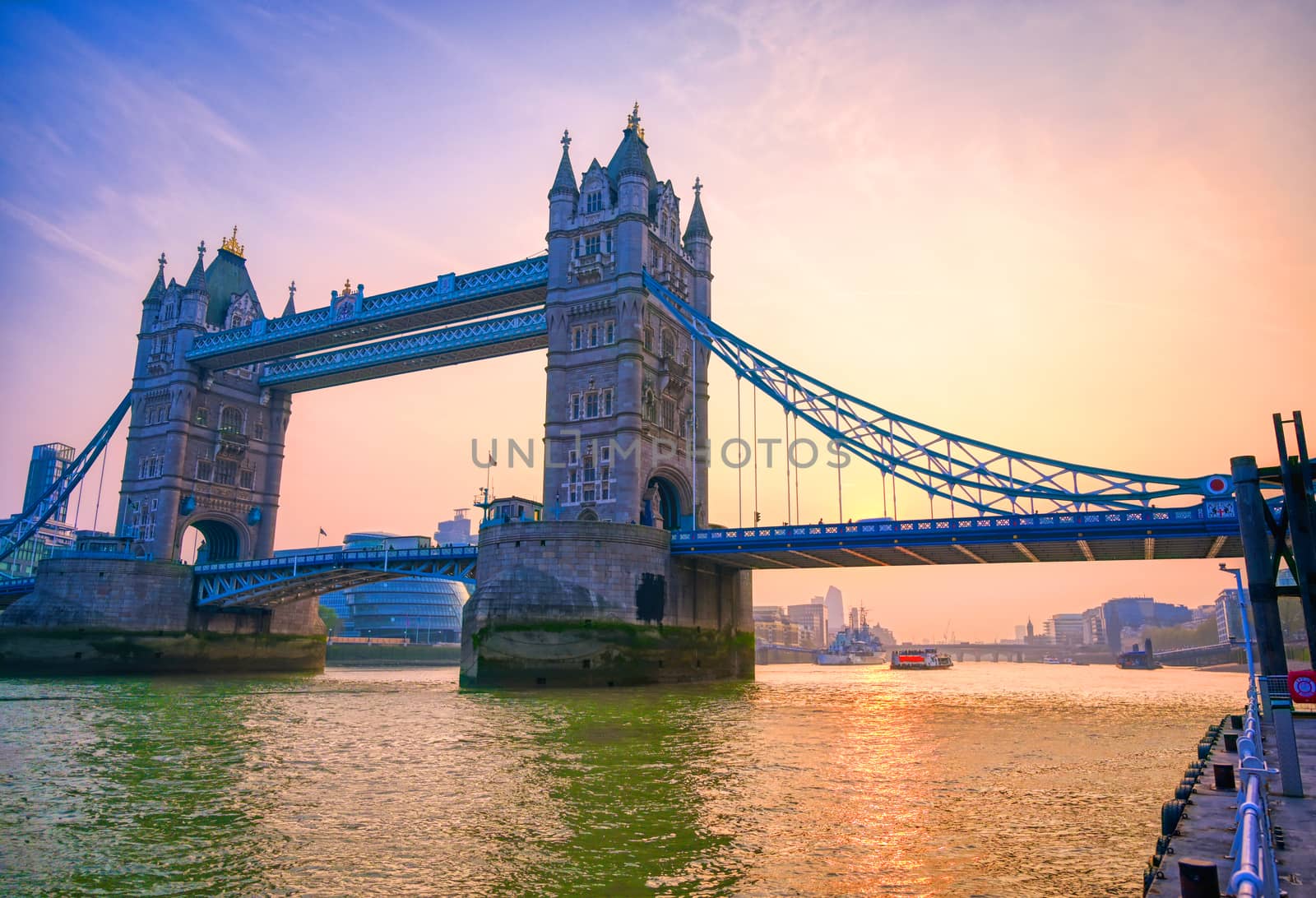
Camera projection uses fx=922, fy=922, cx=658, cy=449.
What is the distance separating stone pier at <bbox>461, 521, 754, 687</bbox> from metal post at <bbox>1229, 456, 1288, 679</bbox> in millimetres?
37268

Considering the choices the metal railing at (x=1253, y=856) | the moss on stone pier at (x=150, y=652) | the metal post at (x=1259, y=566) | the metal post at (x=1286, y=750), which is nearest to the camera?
the metal railing at (x=1253, y=856)

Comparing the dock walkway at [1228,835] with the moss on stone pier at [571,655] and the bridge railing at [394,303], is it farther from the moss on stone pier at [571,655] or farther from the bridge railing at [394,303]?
the bridge railing at [394,303]

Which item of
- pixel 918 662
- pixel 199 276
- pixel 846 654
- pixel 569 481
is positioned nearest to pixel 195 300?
pixel 199 276

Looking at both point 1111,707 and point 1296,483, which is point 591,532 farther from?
point 1296,483

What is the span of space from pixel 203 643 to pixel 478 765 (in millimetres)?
61247

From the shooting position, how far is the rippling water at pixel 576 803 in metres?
11.2

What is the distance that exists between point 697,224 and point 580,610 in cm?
3445

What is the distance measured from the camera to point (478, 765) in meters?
20.3

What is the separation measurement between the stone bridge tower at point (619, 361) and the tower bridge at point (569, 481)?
17cm

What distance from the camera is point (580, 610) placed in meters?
48.1

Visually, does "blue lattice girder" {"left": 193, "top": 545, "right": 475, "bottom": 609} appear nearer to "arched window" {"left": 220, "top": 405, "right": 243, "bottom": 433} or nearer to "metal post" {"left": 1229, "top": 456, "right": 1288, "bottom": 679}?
"arched window" {"left": 220, "top": 405, "right": 243, "bottom": 433}

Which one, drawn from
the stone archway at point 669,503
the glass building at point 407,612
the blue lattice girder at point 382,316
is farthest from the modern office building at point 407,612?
the stone archway at point 669,503

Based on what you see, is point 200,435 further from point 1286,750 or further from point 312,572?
point 1286,750

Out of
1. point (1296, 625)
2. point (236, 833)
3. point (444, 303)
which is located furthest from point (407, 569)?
point (1296, 625)
